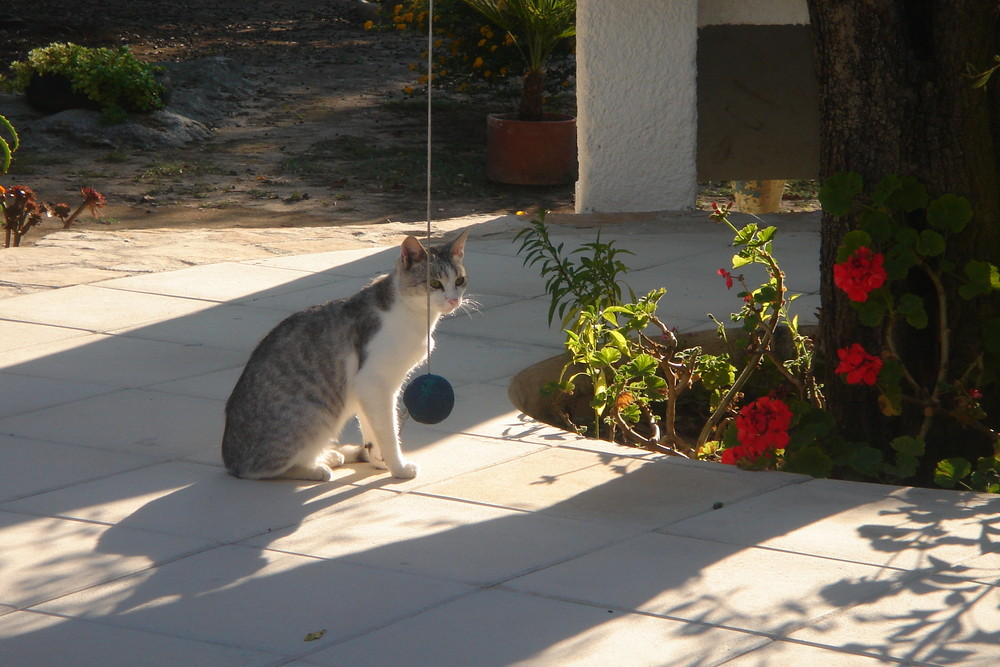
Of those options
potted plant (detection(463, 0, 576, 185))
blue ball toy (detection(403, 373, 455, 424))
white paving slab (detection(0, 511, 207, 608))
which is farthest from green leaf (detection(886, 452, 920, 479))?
potted plant (detection(463, 0, 576, 185))

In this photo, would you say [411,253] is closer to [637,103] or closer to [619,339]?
[619,339]

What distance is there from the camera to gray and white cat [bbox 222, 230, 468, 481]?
4184 mm

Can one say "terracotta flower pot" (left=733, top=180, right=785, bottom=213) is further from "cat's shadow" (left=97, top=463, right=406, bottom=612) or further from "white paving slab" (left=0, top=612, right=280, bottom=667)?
"white paving slab" (left=0, top=612, right=280, bottom=667)

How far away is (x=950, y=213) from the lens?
170 inches

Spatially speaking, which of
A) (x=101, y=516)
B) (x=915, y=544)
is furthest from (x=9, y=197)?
(x=915, y=544)

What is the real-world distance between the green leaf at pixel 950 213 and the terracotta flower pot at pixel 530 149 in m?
10.0

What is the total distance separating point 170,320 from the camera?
6.41 metres

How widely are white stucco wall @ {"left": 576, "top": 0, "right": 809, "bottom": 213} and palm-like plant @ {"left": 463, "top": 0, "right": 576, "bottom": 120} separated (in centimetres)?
364

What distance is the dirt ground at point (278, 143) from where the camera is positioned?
42.5ft

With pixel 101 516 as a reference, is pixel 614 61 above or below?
above

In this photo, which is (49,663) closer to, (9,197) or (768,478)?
(768,478)

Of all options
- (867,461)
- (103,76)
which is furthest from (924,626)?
(103,76)

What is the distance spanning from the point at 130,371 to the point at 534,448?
2.10m

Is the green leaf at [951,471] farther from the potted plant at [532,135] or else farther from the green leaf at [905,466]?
the potted plant at [532,135]
